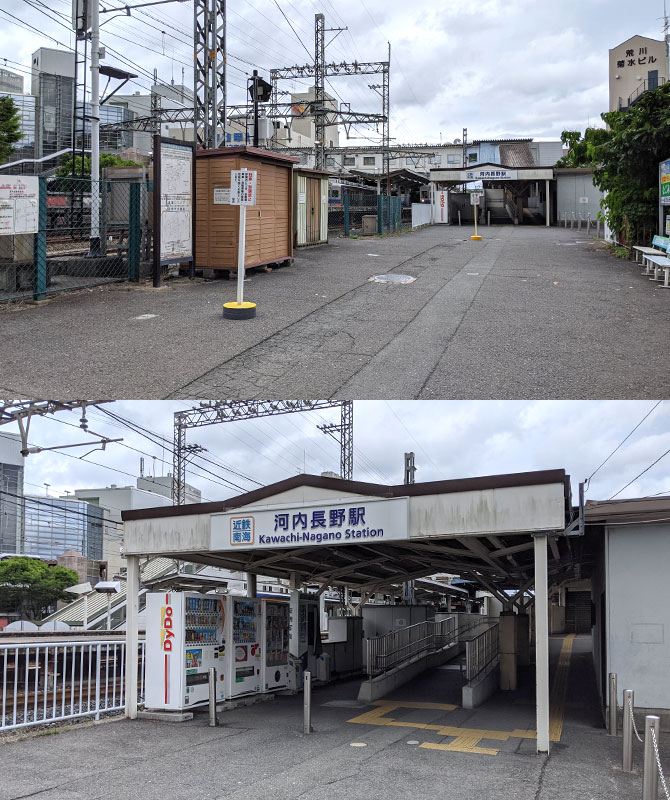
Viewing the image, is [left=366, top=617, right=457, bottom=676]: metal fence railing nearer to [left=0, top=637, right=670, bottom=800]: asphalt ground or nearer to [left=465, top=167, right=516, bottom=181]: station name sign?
[left=0, top=637, right=670, bottom=800]: asphalt ground

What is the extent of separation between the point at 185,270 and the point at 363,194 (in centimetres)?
3612

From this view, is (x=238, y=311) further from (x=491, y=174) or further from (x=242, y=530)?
(x=491, y=174)

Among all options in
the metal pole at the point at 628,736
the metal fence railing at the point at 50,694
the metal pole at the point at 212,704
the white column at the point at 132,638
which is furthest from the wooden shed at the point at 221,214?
the metal pole at the point at 628,736

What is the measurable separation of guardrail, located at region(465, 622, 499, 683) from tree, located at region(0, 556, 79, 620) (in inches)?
1344

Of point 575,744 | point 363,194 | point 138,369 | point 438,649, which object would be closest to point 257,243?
point 138,369

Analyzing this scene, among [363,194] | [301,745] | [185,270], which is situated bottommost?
[301,745]

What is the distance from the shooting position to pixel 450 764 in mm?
8211

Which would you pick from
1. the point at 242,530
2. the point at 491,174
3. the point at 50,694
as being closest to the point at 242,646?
the point at 242,530

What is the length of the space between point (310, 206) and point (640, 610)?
69.3 ft

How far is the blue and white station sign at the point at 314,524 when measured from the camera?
9.71m

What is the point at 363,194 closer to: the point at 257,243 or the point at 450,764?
the point at 257,243

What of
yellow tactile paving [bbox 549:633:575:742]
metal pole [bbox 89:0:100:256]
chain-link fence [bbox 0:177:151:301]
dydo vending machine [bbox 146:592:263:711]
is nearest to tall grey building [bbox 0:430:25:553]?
metal pole [bbox 89:0:100:256]

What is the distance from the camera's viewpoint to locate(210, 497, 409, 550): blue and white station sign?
9.71 m

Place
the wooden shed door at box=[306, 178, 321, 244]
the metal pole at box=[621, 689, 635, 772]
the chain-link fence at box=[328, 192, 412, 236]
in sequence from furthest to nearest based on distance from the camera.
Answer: the chain-link fence at box=[328, 192, 412, 236] < the wooden shed door at box=[306, 178, 321, 244] < the metal pole at box=[621, 689, 635, 772]
